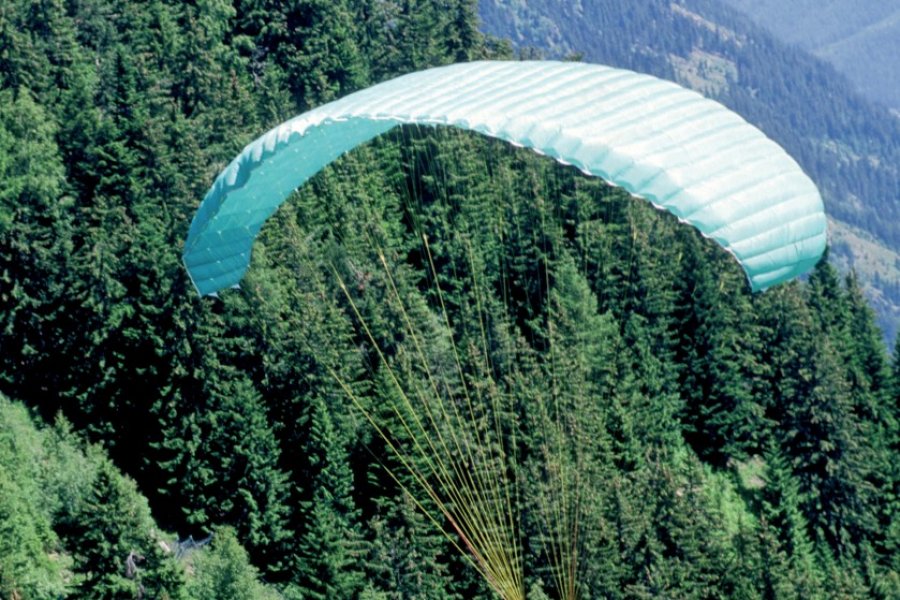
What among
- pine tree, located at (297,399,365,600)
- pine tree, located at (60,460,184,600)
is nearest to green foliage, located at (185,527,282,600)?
pine tree, located at (60,460,184,600)

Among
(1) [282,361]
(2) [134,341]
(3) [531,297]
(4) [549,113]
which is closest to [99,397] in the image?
(2) [134,341]

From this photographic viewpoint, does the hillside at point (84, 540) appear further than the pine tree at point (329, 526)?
No

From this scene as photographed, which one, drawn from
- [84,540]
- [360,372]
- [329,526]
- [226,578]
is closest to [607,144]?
[84,540]

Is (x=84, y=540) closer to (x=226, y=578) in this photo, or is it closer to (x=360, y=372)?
(x=226, y=578)

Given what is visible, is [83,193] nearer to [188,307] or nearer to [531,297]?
[188,307]

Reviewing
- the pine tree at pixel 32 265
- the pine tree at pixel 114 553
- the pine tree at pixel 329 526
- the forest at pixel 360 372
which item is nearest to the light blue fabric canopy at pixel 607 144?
the forest at pixel 360 372

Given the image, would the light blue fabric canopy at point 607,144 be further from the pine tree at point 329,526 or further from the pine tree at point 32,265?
the pine tree at point 32,265
